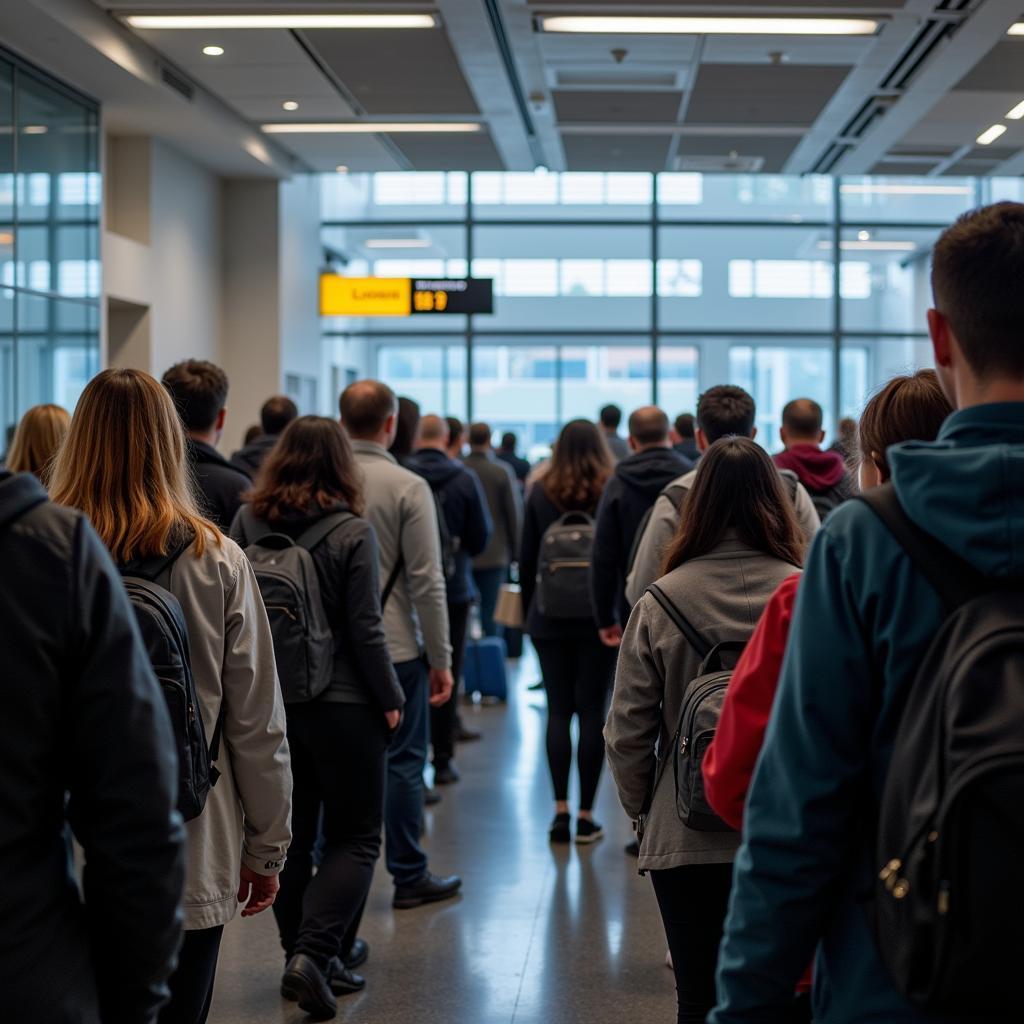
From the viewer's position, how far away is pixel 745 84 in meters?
10.4

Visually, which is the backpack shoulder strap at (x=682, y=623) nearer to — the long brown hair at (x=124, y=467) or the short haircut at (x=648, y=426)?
the long brown hair at (x=124, y=467)

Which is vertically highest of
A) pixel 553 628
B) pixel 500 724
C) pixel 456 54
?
pixel 456 54

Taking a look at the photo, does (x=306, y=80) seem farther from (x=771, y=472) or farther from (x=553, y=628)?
(x=771, y=472)

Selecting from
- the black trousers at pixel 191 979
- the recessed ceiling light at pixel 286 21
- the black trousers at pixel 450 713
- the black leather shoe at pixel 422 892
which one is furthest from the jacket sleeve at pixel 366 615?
the recessed ceiling light at pixel 286 21

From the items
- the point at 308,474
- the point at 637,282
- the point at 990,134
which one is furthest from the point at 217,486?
the point at 637,282

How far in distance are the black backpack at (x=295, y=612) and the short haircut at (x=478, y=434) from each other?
18.3ft

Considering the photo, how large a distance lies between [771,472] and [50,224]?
808 cm

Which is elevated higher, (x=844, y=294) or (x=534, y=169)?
(x=534, y=169)

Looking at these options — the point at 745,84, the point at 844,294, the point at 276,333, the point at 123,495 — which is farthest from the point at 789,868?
the point at 844,294

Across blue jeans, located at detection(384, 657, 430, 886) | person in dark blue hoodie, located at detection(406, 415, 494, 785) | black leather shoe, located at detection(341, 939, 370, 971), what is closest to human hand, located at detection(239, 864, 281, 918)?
black leather shoe, located at detection(341, 939, 370, 971)

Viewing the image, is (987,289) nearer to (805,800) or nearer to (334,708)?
(805,800)

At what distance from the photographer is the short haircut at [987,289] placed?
56.6 inches

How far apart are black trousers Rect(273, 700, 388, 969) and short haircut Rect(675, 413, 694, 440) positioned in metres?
4.34

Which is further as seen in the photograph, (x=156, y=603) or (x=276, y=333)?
(x=276, y=333)
